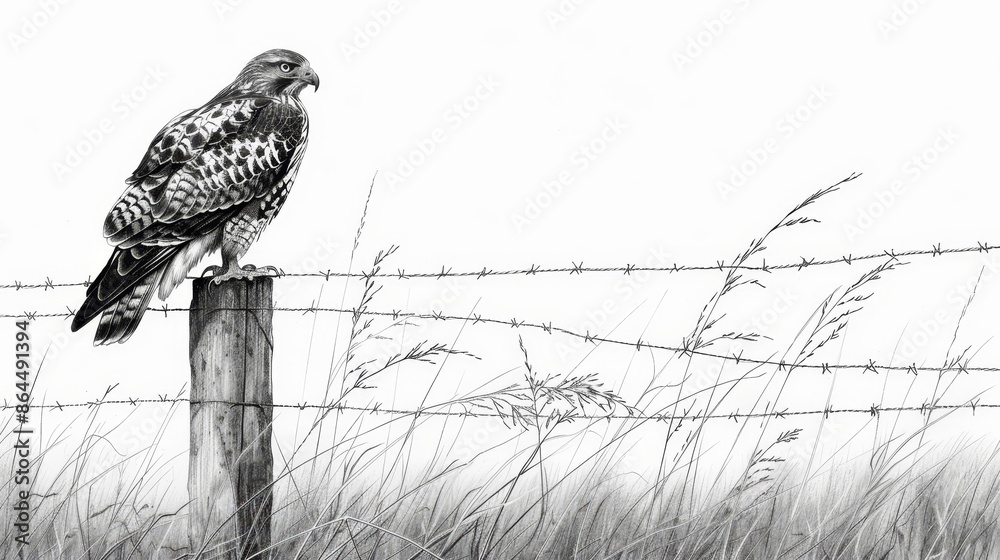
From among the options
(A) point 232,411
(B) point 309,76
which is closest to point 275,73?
(B) point 309,76

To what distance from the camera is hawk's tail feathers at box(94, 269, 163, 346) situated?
3.33 metres

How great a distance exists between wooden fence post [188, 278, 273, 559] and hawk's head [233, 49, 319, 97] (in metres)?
1.96

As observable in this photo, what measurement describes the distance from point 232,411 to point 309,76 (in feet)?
7.72

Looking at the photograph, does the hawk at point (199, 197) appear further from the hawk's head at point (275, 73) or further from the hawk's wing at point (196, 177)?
the hawk's head at point (275, 73)

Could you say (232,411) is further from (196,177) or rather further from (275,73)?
(275,73)

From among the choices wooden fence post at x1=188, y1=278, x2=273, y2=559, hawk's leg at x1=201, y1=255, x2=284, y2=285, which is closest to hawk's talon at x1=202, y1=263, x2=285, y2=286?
hawk's leg at x1=201, y1=255, x2=284, y2=285

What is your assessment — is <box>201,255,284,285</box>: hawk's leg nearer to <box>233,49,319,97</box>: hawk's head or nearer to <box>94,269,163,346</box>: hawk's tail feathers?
<box>94,269,163,346</box>: hawk's tail feathers

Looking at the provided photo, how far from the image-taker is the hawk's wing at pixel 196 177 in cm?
353

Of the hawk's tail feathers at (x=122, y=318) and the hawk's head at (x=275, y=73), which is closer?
the hawk's tail feathers at (x=122, y=318)

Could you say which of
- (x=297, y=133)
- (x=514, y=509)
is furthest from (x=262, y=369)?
(x=297, y=133)

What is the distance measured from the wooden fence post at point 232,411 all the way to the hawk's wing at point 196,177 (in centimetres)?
94

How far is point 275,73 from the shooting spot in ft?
14.2

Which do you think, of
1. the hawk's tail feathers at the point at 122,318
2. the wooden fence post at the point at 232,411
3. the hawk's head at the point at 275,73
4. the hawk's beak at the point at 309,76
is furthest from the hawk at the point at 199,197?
the wooden fence post at the point at 232,411

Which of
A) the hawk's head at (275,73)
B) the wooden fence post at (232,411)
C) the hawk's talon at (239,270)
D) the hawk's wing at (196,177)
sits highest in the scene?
the hawk's head at (275,73)
